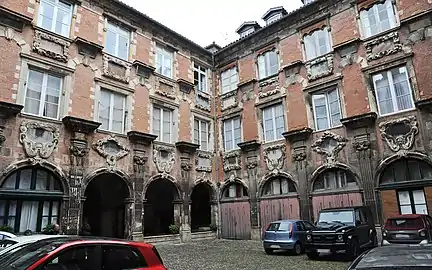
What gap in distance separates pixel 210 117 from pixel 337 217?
971 cm

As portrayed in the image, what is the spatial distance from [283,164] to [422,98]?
6.28m

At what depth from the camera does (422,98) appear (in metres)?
11.9

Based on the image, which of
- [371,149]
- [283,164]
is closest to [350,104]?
[371,149]

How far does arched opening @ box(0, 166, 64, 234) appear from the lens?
10422mm

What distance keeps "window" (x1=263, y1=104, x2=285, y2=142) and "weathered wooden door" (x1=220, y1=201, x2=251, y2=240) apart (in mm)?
3711

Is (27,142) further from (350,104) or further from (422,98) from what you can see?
(422,98)

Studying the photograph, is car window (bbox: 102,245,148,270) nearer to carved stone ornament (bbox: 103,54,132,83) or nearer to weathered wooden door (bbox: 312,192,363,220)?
weathered wooden door (bbox: 312,192,363,220)

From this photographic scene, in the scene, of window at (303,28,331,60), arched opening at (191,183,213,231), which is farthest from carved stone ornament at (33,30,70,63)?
window at (303,28,331,60)

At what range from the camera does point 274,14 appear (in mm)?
17766

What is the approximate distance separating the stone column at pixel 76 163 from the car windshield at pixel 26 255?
848 cm

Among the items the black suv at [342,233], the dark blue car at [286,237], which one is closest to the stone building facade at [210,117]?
the black suv at [342,233]

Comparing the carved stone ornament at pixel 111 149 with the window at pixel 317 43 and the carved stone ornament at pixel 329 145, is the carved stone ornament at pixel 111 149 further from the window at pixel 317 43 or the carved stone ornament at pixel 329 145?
the window at pixel 317 43

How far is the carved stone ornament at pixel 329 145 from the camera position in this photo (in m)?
13.5

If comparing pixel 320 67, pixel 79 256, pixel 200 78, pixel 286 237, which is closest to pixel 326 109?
pixel 320 67
